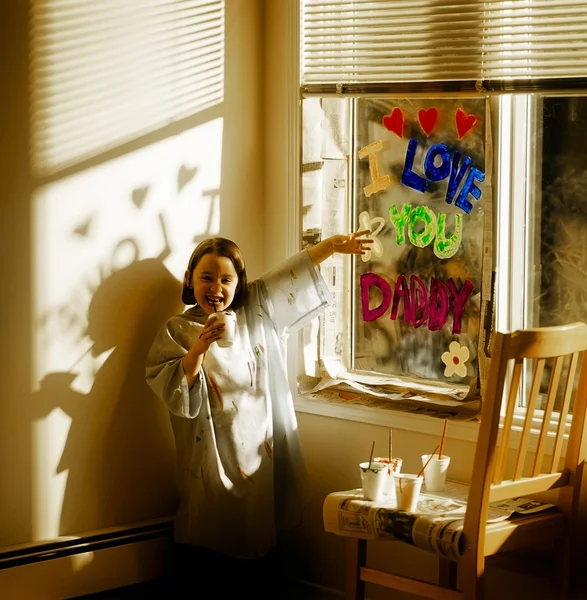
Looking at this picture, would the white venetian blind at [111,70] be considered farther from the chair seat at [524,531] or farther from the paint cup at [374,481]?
the chair seat at [524,531]

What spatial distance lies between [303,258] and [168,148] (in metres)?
0.53

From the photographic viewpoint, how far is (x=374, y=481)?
2293 millimetres

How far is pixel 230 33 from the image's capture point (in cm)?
289

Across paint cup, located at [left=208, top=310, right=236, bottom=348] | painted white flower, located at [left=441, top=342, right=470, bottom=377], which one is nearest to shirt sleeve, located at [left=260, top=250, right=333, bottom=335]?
paint cup, located at [left=208, top=310, right=236, bottom=348]

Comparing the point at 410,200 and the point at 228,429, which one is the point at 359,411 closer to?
the point at 228,429

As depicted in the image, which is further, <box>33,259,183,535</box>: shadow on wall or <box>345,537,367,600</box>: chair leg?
<box>33,259,183,535</box>: shadow on wall

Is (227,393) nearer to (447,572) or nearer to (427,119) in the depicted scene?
(447,572)

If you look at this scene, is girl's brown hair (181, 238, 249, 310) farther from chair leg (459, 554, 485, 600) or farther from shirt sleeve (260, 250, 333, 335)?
chair leg (459, 554, 485, 600)

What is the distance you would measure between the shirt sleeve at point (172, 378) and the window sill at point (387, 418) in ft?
1.72

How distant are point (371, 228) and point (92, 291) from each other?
90cm

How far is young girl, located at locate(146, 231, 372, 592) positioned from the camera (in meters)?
2.53

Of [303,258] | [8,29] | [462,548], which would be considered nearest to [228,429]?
[303,258]

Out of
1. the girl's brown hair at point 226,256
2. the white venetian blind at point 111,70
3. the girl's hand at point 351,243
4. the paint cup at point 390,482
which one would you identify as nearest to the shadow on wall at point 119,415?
the girl's brown hair at point 226,256

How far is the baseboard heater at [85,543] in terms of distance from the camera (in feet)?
8.01
